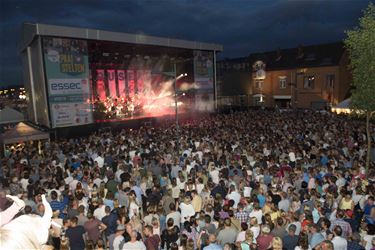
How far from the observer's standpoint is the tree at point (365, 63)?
11203 millimetres

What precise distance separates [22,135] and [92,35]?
9.39 metres

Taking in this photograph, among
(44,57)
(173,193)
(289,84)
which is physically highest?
(44,57)

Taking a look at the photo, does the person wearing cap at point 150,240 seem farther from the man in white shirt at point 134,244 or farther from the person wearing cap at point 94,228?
the person wearing cap at point 94,228

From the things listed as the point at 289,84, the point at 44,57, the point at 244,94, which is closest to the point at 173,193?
the point at 44,57

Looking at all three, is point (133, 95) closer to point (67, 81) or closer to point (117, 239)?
point (67, 81)

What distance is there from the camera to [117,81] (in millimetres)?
30891

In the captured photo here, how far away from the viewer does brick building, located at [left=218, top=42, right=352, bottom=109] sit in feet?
118

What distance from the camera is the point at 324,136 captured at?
48.0ft

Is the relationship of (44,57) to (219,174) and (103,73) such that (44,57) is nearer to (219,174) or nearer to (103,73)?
(103,73)

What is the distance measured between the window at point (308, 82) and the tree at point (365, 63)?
2706cm

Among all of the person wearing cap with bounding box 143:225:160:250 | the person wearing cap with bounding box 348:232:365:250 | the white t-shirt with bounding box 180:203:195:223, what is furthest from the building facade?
the person wearing cap with bounding box 143:225:160:250

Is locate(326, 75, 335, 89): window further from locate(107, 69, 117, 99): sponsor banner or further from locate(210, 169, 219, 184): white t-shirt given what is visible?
locate(210, 169, 219, 184): white t-shirt

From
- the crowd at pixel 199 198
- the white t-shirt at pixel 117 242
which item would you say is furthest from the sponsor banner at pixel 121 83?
the white t-shirt at pixel 117 242

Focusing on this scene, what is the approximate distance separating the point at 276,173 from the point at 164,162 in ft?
13.0
